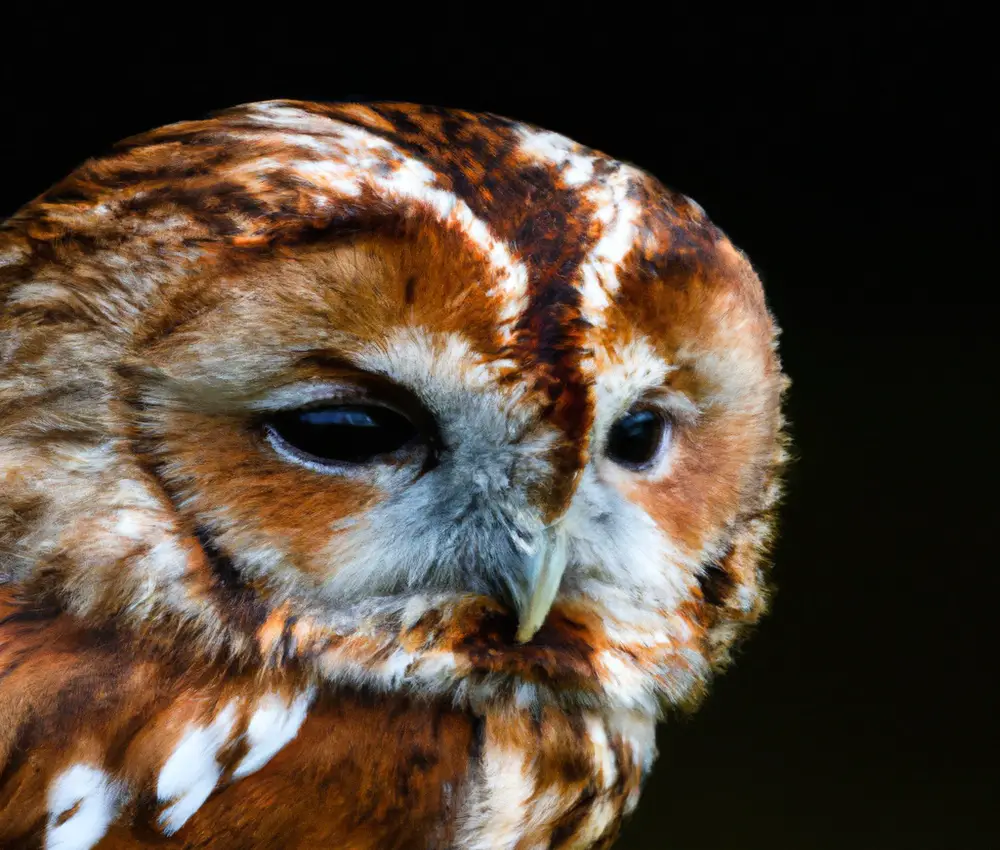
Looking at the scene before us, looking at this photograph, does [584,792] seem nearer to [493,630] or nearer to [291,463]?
[493,630]

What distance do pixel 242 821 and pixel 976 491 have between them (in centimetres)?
287

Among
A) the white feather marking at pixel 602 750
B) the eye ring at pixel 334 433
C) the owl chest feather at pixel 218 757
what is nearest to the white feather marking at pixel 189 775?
the owl chest feather at pixel 218 757

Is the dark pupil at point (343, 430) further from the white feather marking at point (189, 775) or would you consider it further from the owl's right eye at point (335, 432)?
the white feather marking at point (189, 775)

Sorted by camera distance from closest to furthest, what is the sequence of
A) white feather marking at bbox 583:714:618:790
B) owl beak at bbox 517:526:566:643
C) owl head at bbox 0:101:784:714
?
owl head at bbox 0:101:784:714
owl beak at bbox 517:526:566:643
white feather marking at bbox 583:714:618:790

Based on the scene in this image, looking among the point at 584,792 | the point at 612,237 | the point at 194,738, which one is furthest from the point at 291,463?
the point at 584,792

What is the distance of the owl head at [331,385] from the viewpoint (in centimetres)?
97

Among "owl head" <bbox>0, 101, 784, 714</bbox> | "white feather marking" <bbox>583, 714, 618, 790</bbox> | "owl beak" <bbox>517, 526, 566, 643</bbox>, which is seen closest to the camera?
"owl head" <bbox>0, 101, 784, 714</bbox>

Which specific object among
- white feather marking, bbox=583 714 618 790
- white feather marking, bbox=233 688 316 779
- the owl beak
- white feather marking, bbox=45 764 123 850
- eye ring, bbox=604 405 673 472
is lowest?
white feather marking, bbox=583 714 618 790

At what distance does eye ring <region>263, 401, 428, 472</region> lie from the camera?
996mm

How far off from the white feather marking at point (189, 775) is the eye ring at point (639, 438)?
1.63 ft

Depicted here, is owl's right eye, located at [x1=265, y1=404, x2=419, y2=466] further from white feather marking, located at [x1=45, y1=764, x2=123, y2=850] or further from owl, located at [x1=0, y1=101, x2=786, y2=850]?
white feather marking, located at [x1=45, y1=764, x2=123, y2=850]

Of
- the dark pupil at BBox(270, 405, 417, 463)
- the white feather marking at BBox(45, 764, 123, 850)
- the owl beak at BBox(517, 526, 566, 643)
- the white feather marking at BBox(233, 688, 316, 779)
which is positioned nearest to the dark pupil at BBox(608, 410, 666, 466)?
the owl beak at BBox(517, 526, 566, 643)

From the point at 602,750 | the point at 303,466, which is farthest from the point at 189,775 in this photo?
the point at 602,750

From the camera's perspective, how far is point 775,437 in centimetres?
141
